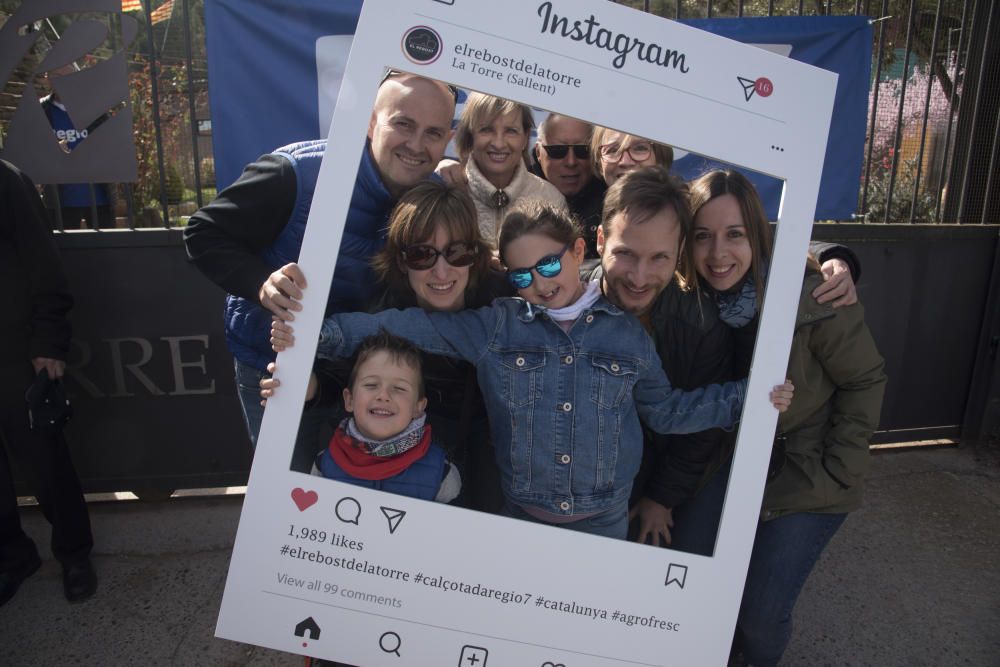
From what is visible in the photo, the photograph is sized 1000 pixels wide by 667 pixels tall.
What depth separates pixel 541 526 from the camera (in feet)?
4.48

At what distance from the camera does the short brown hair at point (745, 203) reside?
1.55 m

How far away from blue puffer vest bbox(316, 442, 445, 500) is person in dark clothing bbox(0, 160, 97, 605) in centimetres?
183

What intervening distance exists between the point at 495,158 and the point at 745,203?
689 millimetres

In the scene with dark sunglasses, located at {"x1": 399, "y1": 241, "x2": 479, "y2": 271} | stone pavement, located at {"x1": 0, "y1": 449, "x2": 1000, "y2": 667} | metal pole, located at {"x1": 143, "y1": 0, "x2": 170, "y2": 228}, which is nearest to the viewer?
dark sunglasses, located at {"x1": 399, "y1": 241, "x2": 479, "y2": 271}

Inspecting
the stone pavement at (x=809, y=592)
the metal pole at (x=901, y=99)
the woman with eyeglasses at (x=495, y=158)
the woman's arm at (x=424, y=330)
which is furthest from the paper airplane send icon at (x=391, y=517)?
the metal pole at (x=901, y=99)

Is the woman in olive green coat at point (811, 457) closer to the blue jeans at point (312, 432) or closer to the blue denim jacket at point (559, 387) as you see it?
the blue denim jacket at point (559, 387)

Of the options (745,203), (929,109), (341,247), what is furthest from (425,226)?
(929,109)

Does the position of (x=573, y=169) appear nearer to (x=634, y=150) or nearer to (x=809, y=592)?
(x=634, y=150)

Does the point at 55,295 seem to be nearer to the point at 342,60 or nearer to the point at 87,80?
the point at 87,80

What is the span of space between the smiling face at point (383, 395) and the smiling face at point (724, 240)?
2.42ft

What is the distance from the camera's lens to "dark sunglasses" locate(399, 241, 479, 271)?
151cm

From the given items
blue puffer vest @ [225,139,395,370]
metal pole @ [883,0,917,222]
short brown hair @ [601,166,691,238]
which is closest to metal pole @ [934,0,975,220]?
metal pole @ [883,0,917,222]

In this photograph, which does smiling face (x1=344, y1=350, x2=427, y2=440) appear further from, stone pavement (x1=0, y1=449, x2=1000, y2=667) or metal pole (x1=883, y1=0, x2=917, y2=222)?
metal pole (x1=883, y1=0, x2=917, y2=222)

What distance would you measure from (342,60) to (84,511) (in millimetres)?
2300
